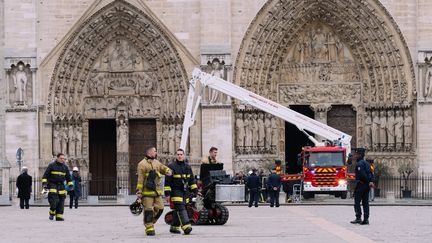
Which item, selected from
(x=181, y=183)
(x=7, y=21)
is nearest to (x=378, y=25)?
(x=7, y=21)

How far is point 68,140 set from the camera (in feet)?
158

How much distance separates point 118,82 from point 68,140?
127 inches

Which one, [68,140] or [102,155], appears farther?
[102,155]

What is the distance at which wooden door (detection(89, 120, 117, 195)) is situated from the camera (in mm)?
49219

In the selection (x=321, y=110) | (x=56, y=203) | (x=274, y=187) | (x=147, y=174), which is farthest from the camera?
(x=321, y=110)

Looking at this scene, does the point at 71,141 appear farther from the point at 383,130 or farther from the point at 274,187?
the point at 383,130

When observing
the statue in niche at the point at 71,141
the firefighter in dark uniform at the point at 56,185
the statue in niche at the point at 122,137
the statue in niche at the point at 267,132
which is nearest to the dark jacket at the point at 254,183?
the statue in niche at the point at 267,132

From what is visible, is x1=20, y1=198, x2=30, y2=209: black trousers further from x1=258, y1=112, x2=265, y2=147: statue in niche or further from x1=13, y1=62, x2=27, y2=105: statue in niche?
x1=258, y1=112, x2=265, y2=147: statue in niche

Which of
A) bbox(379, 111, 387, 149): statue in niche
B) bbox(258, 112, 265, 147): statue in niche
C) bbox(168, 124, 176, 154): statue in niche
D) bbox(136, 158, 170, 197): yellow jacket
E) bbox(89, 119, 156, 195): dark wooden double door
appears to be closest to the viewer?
bbox(136, 158, 170, 197): yellow jacket

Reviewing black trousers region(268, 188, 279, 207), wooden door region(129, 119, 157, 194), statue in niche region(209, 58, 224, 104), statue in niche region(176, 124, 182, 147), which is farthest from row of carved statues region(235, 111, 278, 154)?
black trousers region(268, 188, 279, 207)

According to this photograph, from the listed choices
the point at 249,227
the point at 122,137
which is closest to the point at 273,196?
the point at 122,137

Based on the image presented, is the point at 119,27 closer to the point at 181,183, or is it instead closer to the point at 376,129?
the point at 376,129

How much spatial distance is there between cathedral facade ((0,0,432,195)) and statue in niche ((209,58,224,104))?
1.5 inches

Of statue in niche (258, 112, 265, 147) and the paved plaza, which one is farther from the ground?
statue in niche (258, 112, 265, 147)
